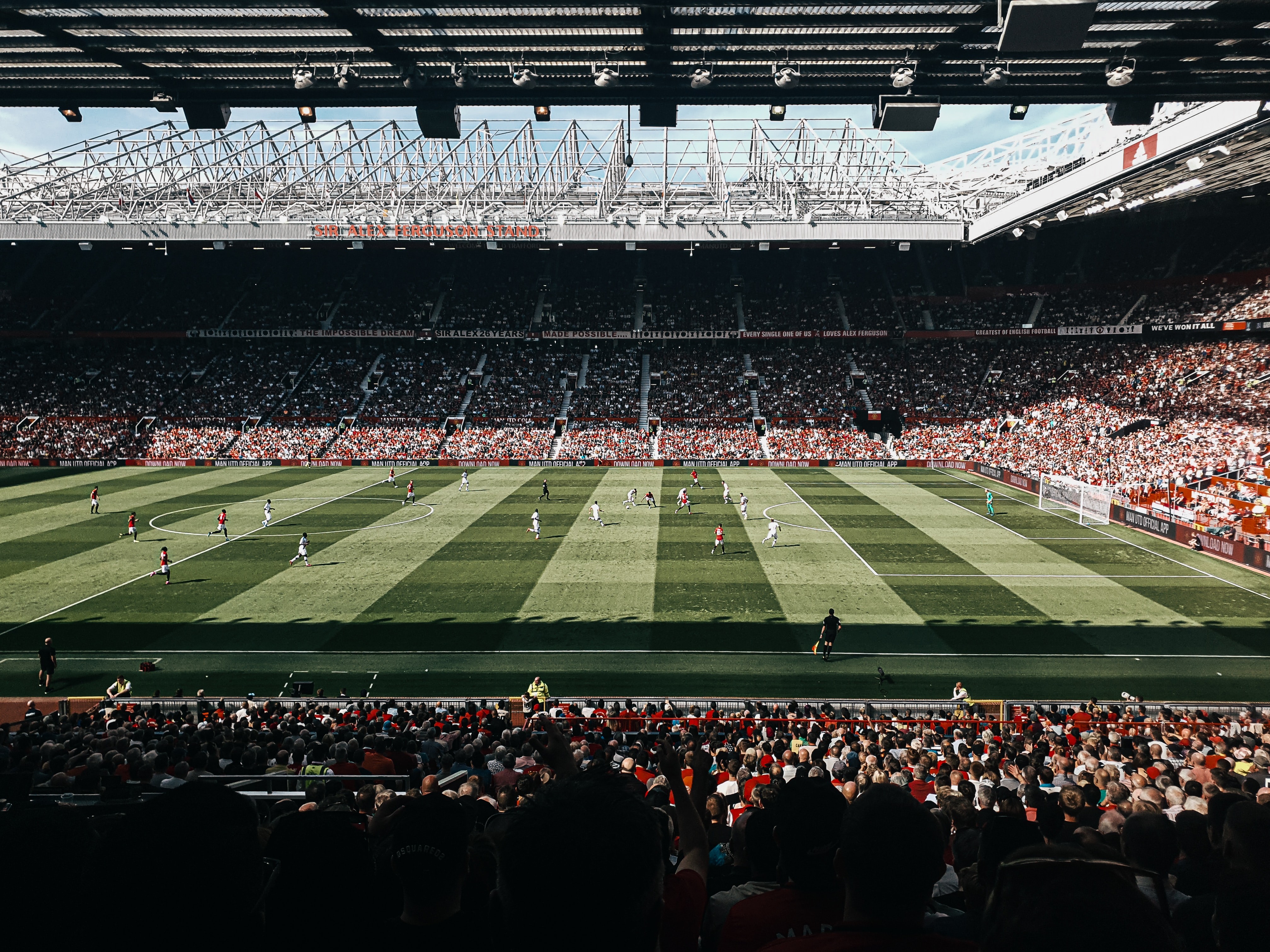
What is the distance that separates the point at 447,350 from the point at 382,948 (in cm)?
7359

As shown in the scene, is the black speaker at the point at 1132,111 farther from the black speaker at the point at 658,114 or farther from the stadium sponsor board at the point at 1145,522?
the stadium sponsor board at the point at 1145,522

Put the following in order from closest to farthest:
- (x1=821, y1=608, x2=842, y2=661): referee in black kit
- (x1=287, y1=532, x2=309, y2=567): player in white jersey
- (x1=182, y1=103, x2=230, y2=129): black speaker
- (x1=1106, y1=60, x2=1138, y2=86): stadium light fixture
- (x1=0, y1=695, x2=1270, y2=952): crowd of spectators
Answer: (x1=0, y1=695, x2=1270, y2=952): crowd of spectators → (x1=1106, y1=60, x2=1138, y2=86): stadium light fixture → (x1=182, y1=103, x2=230, y2=129): black speaker → (x1=821, y1=608, x2=842, y2=661): referee in black kit → (x1=287, y1=532, x2=309, y2=567): player in white jersey

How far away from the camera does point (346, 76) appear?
35.9ft

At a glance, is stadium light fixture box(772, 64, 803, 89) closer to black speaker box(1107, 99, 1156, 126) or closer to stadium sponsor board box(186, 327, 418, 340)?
black speaker box(1107, 99, 1156, 126)

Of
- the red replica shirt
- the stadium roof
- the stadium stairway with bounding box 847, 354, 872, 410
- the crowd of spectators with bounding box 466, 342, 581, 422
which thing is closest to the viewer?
the red replica shirt

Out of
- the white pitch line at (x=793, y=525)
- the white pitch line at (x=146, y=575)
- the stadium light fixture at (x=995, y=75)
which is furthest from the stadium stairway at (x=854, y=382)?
the stadium light fixture at (x=995, y=75)

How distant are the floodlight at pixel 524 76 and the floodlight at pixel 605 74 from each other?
0.91 metres

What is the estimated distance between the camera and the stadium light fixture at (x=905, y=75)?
34.9 ft

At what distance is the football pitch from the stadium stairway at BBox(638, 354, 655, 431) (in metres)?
23.0

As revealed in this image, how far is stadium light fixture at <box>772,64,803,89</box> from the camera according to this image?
35.4ft

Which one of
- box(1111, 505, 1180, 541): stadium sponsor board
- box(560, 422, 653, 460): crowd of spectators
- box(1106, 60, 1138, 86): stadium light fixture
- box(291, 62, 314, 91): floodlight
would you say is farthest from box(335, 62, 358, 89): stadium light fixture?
box(560, 422, 653, 460): crowd of spectators

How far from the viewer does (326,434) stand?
201 feet

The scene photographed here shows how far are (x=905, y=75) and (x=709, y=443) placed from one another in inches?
1958

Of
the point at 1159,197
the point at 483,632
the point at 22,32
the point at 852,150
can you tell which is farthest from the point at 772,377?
the point at 22,32
